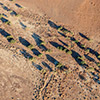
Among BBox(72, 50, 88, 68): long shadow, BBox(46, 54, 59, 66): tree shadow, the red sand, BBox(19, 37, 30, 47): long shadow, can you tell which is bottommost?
BBox(19, 37, 30, 47): long shadow

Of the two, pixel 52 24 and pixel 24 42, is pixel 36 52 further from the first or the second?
pixel 52 24

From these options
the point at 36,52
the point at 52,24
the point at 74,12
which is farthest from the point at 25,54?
the point at 74,12

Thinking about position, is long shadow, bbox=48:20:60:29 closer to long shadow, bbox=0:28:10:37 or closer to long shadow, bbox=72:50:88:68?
long shadow, bbox=72:50:88:68

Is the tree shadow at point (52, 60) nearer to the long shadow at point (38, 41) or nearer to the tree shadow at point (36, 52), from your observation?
the long shadow at point (38, 41)

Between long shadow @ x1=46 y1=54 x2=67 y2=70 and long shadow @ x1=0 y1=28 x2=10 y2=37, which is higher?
long shadow @ x1=46 y1=54 x2=67 y2=70

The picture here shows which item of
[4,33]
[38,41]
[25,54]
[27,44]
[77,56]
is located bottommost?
[4,33]

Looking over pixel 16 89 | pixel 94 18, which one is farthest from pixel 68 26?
pixel 16 89

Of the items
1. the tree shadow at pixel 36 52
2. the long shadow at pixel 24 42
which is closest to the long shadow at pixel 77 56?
the tree shadow at pixel 36 52

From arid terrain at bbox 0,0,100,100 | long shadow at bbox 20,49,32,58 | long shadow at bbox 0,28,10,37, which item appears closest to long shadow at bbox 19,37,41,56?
arid terrain at bbox 0,0,100,100

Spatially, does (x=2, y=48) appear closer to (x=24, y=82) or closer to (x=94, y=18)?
(x=24, y=82)
